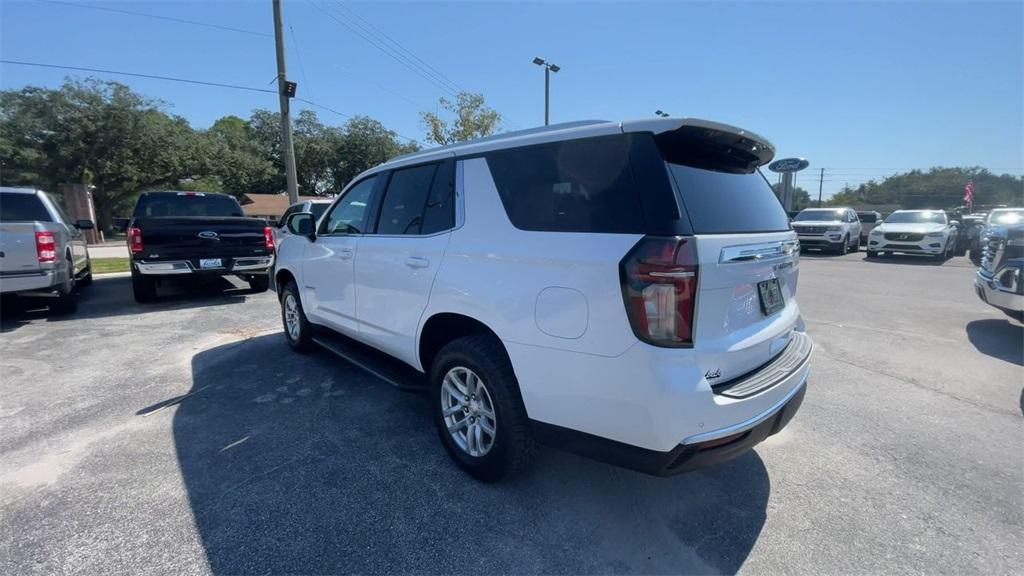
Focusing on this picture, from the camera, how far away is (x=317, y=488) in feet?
8.40

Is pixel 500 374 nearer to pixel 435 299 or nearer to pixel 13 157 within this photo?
pixel 435 299

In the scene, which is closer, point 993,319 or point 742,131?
point 742,131

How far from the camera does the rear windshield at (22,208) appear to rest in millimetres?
6617

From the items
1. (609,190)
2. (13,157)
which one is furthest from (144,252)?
(13,157)

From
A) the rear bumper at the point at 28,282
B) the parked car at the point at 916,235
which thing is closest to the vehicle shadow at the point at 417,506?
the rear bumper at the point at 28,282

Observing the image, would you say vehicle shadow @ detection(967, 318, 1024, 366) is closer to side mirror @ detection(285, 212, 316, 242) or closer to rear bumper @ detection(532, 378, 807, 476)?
rear bumper @ detection(532, 378, 807, 476)

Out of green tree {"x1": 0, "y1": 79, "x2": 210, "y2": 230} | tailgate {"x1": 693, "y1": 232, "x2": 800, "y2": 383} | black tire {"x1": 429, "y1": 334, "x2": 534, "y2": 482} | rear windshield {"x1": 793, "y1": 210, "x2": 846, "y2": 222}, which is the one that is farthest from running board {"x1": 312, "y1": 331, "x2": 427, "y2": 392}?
green tree {"x1": 0, "y1": 79, "x2": 210, "y2": 230}

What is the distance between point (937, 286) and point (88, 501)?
13.4 metres

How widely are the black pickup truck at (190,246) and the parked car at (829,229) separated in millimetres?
16348

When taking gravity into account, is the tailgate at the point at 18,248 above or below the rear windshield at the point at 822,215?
Answer: below

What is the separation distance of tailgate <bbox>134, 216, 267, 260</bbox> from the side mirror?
161 inches

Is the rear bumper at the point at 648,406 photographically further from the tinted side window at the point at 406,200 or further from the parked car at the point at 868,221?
the parked car at the point at 868,221

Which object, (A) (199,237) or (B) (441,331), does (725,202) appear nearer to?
(B) (441,331)

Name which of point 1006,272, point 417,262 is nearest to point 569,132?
point 417,262
